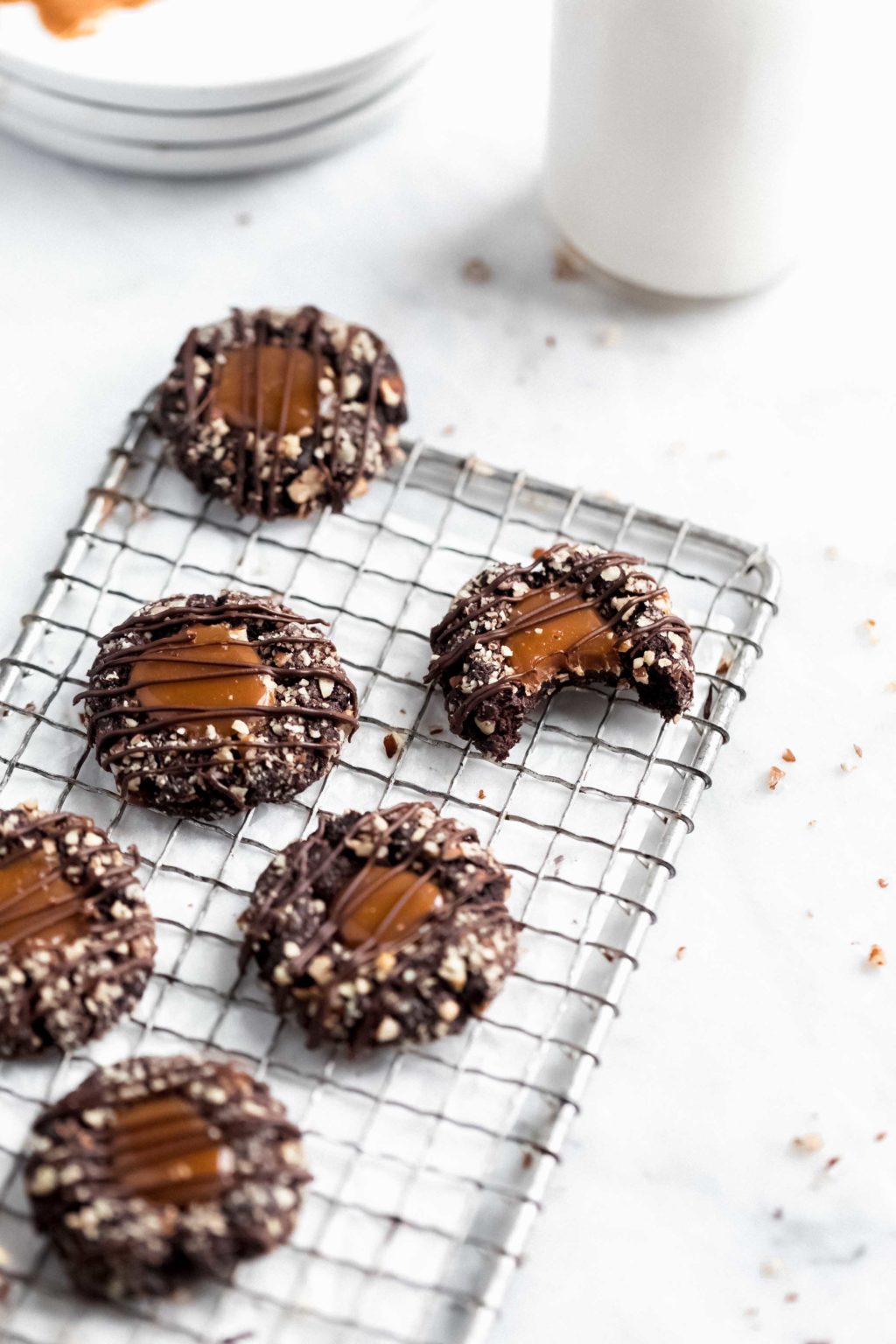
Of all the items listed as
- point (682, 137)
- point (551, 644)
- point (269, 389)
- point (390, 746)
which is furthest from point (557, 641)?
point (682, 137)

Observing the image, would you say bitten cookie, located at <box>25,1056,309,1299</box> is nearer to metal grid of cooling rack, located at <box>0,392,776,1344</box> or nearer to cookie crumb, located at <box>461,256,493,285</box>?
metal grid of cooling rack, located at <box>0,392,776,1344</box>

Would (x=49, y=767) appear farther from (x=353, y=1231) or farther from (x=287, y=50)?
(x=287, y=50)

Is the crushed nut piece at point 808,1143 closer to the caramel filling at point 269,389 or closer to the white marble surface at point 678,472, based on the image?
the white marble surface at point 678,472

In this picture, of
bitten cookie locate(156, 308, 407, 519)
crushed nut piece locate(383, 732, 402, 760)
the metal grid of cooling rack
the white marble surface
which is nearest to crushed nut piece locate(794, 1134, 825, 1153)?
the white marble surface

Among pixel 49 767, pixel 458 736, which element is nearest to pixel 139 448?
pixel 49 767

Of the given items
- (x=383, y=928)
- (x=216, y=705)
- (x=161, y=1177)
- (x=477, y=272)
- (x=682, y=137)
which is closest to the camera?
(x=161, y=1177)

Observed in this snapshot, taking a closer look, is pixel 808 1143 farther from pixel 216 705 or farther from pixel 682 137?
pixel 682 137
